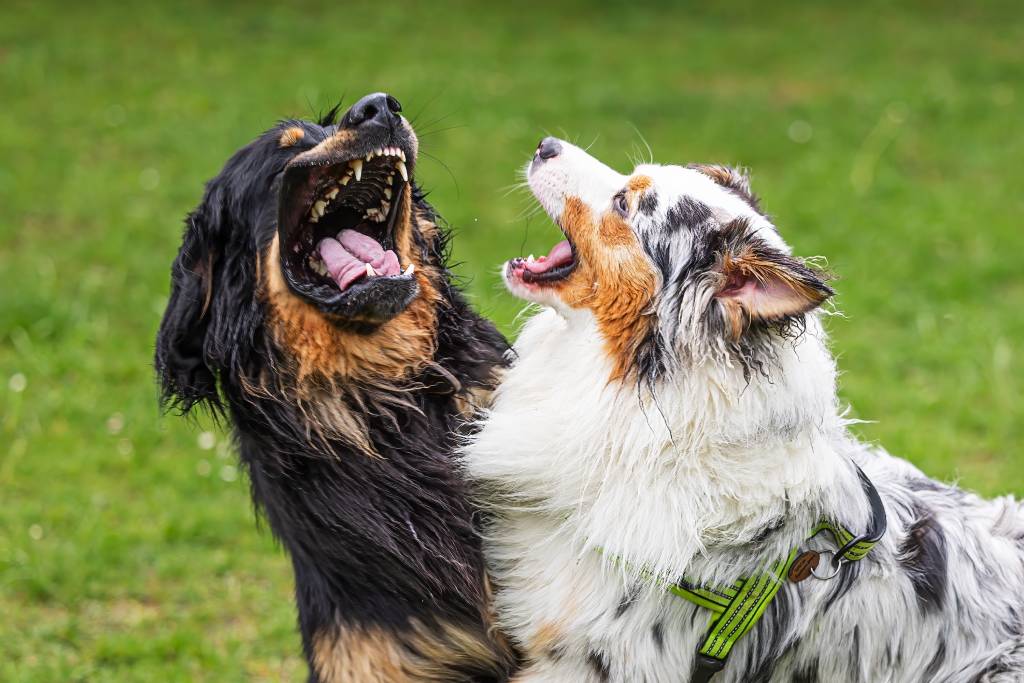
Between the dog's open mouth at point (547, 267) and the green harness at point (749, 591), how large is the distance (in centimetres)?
108

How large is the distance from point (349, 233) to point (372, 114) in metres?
0.47

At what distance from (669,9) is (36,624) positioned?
13106mm

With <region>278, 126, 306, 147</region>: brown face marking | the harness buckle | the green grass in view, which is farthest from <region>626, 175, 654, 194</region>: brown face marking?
the harness buckle

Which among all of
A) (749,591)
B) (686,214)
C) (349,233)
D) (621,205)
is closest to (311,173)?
(349,233)

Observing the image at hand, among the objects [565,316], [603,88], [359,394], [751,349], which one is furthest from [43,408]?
[603,88]

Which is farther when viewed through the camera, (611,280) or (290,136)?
(290,136)

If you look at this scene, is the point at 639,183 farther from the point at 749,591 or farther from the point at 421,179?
the point at 421,179

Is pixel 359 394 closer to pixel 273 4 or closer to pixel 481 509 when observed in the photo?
pixel 481 509

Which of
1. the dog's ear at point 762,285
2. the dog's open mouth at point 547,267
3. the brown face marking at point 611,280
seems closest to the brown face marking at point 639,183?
the brown face marking at point 611,280

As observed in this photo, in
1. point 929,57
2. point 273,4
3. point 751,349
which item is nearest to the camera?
point 751,349

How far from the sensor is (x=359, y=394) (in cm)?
404

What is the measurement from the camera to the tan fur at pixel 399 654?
3.78 m

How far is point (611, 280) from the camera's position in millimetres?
3785

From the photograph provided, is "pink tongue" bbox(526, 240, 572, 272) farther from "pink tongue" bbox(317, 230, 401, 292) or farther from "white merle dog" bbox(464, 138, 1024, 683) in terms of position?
"pink tongue" bbox(317, 230, 401, 292)
